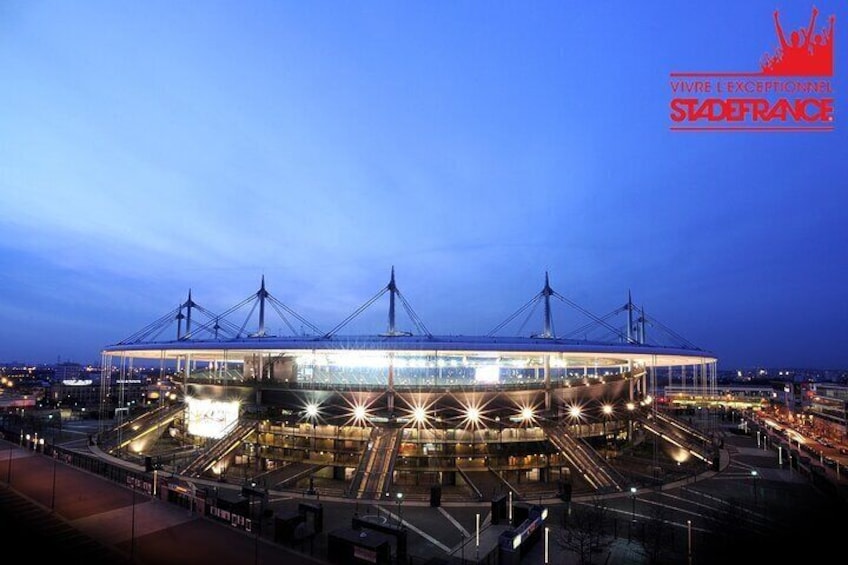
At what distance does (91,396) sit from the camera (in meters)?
151

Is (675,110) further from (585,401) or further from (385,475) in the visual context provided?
(385,475)

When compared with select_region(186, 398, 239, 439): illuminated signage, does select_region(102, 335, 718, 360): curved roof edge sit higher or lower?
higher

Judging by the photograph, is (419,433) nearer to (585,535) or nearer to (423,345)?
(423,345)

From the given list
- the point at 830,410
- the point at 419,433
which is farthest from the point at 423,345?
the point at 830,410

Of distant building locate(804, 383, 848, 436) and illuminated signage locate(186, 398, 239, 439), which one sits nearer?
illuminated signage locate(186, 398, 239, 439)

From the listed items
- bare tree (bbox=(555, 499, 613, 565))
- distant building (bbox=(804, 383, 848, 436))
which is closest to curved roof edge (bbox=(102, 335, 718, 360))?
bare tree (bbox=(555, 499, 613, 565))

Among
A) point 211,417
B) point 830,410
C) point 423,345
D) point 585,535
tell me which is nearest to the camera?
point 585,535

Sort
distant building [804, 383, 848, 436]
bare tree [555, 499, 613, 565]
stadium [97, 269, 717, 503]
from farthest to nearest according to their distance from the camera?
distant building [804, 383, 848, 436], stadium [97, 269, 717, 503], bare tree [555, 499, 613, 565]

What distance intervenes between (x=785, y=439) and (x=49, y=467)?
288 feet

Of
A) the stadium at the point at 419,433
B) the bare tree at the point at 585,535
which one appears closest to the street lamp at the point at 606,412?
the stadium at the point at 419,433

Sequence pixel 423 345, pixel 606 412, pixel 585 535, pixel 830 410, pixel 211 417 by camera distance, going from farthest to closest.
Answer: pixel 830 410, pixel 211 417, pixel 606 412, pixel 423 345, pixel 585 535

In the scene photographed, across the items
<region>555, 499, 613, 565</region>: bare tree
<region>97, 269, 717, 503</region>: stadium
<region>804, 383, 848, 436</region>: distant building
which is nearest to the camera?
<region>555, 499, 613, 565</region>: bare tree

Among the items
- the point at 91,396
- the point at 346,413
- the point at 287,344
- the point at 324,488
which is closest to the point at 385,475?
the point at 324,488

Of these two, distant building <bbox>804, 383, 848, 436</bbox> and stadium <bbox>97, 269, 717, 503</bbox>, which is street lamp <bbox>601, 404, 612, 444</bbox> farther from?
distant building <bbox>804, 383, 848, 436</bbox>
